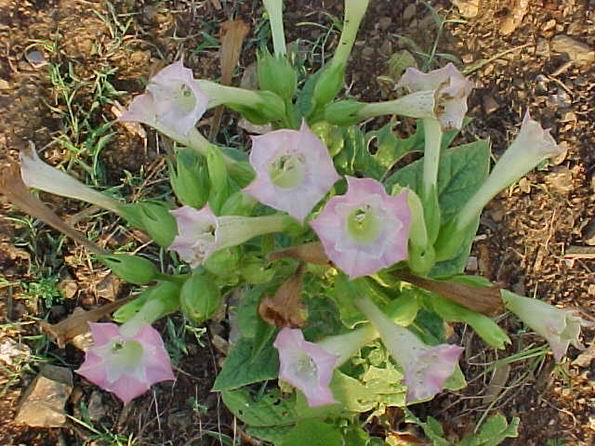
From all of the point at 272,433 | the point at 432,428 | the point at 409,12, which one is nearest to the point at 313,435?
the point at 272,433

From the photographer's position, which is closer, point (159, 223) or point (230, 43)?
point (159, 223)

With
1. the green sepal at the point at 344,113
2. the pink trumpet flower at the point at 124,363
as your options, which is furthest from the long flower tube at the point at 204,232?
the green sepal at the point at 344,113

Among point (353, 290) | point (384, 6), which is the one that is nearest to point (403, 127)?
point (384, 6)

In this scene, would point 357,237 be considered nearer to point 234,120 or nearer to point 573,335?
point 573,335

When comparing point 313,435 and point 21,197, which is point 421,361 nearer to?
point 313,435

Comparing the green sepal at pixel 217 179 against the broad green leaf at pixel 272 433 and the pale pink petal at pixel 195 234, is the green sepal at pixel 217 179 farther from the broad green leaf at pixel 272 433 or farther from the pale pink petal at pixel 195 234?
the broad green leaf at pixel 272 433

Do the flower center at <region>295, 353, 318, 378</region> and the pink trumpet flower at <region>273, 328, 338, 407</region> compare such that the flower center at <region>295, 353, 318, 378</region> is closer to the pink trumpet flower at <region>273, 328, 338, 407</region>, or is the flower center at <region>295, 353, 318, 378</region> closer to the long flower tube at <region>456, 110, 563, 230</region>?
the pink trumpet flower at <region>273, 328, 338, 407</region>
